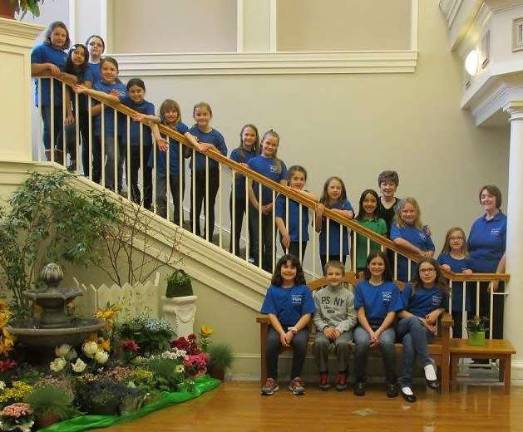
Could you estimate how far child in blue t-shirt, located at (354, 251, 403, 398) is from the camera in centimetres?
651

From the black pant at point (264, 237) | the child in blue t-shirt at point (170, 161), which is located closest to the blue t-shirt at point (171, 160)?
the child in blue t-shirt at point (170, 161)

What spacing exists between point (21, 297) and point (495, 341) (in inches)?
164

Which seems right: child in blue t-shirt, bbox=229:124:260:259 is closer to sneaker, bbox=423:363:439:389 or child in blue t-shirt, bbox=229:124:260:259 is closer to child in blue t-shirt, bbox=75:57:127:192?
child in blue t-shirt, bbox=75:57:127:192

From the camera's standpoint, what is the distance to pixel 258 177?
→ 23.2ft

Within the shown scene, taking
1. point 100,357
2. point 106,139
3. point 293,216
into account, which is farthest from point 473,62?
point 100,357

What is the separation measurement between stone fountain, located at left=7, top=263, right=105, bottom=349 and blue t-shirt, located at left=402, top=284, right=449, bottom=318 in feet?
8.60

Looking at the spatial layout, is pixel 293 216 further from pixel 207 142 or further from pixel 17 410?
pixel 17 410

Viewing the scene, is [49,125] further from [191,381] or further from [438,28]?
[438,28]

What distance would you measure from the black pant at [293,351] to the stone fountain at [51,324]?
4.80 ft

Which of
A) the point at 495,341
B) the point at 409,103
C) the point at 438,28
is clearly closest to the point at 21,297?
the point at 495,341

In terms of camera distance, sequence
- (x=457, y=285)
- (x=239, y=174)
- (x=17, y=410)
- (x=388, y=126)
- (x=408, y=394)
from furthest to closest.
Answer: (x=388, y=126) < (x=239, y=174) < (x=457, y=285) < (x=408, y=394) < (x=17, y=410)

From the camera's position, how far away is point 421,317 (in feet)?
22.0

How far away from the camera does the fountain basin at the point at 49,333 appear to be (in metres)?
5.73

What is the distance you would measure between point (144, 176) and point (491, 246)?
333cm
